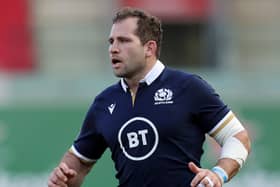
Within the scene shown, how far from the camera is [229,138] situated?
6.23 m

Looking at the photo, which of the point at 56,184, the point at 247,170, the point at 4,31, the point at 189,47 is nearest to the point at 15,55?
the point at 4,31

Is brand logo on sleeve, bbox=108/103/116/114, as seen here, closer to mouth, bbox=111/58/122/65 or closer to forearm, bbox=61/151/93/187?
mouth, bbox=111/58/122/65

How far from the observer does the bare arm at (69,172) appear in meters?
6.34

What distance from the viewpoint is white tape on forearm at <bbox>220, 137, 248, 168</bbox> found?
6.15 m

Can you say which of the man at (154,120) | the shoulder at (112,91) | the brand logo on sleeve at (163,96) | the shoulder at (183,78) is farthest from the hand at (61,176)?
the shoulder at (183,78)

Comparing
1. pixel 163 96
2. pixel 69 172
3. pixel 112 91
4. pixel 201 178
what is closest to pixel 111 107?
pixel 112 91

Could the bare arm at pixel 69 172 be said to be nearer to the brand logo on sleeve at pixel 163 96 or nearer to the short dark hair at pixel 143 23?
the brand logo on sleeve at pixel 163 96

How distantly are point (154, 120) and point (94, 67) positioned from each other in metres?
7.65

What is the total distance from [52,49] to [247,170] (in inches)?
144

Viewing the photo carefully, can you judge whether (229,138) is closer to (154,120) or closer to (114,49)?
(154,120)

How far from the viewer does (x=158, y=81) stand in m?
6.37

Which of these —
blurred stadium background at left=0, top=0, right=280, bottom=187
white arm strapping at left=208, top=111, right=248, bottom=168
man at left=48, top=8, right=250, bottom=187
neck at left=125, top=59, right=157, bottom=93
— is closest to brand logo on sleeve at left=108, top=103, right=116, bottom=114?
man at left=48, top=8, right=250, bottom=187

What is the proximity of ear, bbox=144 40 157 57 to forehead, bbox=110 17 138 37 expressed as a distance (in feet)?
0.37

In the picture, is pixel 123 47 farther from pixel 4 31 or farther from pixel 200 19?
pixel 200 19
